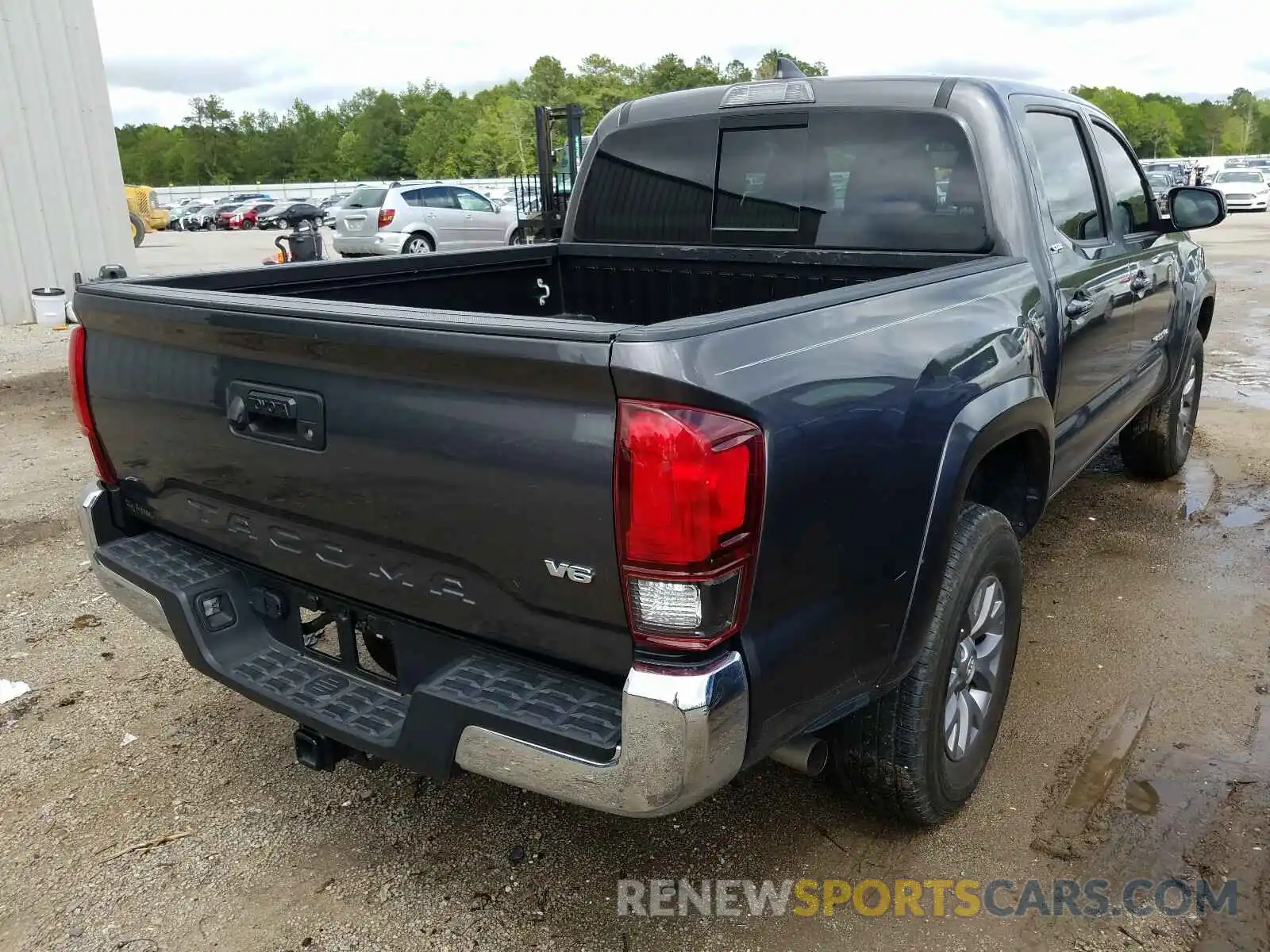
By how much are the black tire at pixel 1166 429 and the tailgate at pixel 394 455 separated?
4.23 m

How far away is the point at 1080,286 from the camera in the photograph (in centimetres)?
346

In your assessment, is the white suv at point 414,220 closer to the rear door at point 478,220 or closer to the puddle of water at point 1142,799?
the rear door at point 478,220

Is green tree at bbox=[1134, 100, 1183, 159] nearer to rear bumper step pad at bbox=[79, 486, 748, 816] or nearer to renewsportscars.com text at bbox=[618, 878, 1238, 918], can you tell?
renewsportscars.com text at bbox=[618, 878, 1238, 918]

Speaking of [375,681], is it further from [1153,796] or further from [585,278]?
[585,278]

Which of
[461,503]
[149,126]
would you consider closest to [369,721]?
→ [461,503]

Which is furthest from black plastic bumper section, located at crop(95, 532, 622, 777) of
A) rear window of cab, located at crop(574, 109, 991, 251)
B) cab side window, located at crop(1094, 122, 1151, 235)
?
cab side window, located at crop(1094, 122, 1151, 235)

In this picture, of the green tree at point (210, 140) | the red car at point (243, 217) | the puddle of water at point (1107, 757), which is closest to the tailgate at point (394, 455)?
the puddle of water at point (1107, 757)

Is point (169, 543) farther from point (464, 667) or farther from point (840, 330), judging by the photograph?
point (840, 330)

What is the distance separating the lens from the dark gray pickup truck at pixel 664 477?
1846mm

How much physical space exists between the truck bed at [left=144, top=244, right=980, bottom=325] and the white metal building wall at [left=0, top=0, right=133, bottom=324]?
1136 centimetres

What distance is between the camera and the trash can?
1249cm

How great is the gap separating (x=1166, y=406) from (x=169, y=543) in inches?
191

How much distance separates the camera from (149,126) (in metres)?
126

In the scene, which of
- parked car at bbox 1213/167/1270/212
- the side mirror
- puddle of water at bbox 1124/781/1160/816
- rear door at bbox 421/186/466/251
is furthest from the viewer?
parked car at bbox 1213/167/1270/212
